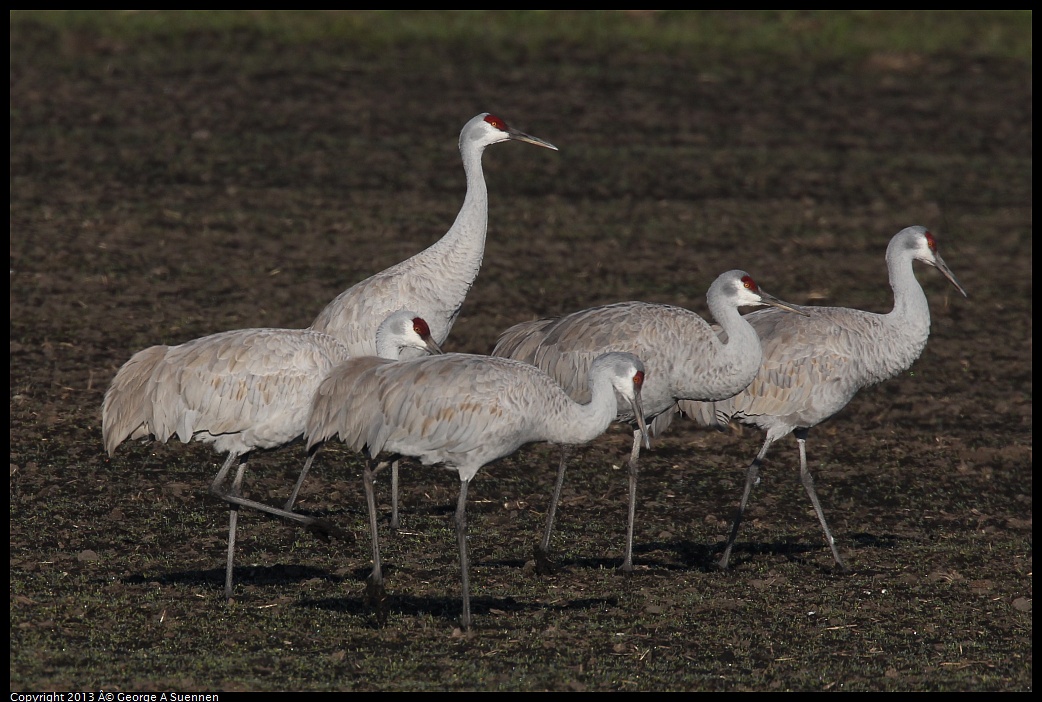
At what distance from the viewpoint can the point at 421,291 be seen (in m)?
8.59

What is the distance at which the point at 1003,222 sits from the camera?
47.2ft

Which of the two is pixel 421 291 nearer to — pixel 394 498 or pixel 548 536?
pixel 394 498

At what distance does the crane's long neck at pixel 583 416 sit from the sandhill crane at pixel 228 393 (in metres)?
1.12

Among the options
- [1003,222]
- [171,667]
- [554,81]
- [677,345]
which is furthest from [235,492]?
[554,81]

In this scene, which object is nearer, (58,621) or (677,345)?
(58,621)

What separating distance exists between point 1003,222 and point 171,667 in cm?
1033

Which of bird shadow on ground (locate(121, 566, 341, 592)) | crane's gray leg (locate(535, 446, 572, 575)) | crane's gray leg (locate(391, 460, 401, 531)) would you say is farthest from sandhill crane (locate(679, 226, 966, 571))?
bird shadow on ground (locate(121, 566, 341, 592))

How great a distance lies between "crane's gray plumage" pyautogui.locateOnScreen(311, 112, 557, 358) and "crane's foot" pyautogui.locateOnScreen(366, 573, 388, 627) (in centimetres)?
170

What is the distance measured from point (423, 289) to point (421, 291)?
0.02 meters

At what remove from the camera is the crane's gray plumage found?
8492 mm

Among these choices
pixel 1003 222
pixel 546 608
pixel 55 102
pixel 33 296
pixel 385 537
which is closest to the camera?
pixel 546 608

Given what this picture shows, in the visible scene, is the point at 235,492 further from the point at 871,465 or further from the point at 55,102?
the point at 55,102

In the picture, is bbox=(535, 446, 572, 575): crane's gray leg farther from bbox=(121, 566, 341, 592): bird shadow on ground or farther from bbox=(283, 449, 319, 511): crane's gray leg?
bbox=(283, 449, 319, 511): crane's gray leg

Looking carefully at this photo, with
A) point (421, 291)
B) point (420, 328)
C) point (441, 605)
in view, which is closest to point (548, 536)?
point (441, 605)
